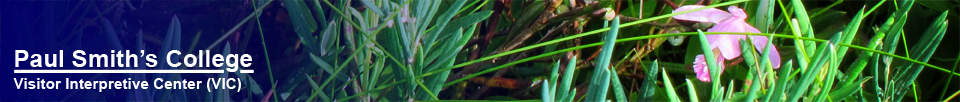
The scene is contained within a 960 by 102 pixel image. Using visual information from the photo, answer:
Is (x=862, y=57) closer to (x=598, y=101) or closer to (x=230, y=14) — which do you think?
(x=598, y=101)

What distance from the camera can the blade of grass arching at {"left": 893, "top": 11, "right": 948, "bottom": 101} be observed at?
0.84 feet

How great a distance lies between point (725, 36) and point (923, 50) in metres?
0.09

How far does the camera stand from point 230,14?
0.25m

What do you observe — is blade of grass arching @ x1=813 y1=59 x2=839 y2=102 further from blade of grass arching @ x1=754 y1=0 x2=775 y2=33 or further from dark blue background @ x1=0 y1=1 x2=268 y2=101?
dark blue background @ x1=0 y1=1 x2=268 y2=101

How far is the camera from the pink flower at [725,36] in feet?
0.79

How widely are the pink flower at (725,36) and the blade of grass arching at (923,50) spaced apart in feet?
0.22

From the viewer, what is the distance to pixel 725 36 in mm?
246

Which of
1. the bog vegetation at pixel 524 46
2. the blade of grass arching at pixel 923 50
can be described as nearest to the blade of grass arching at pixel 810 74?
the bog vegetation at pixel 524 46

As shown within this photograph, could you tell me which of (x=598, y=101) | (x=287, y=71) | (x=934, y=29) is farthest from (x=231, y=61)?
(x=934, y=29)

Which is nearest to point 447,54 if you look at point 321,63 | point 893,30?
point 321,63

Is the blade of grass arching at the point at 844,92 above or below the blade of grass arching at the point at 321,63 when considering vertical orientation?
below

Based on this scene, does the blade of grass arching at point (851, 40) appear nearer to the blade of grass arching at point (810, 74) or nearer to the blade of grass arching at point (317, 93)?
the blade of grass arching at point (810, 74)

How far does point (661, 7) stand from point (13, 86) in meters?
0.25

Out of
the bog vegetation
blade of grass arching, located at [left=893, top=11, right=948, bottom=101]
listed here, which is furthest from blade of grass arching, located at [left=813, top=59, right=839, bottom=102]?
blade of grass arching, located at [left=893, top=11, right=948, bottom=101]
